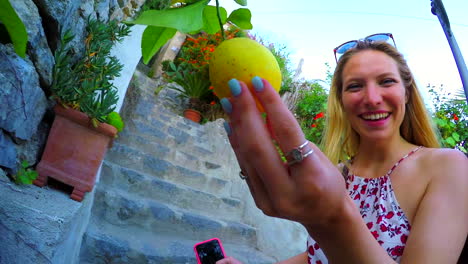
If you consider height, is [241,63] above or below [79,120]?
above

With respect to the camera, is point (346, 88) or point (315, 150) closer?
point (315, 150)

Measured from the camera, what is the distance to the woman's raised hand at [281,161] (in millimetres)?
493

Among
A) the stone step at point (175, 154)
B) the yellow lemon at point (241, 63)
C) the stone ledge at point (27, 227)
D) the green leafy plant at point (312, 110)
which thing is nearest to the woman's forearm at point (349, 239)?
the yellow lemon at point (241, 63)

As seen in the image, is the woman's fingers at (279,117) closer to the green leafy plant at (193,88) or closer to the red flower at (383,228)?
the red flower at (383,228)

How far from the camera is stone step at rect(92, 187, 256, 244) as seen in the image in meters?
2.57

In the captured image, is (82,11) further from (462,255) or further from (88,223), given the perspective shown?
(462,255)

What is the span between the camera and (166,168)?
346 cm

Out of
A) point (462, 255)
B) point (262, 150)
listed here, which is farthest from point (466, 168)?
point (262, 150)

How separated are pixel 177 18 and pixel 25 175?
1.29 meters

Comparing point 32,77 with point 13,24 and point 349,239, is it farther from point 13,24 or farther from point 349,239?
point 349,239

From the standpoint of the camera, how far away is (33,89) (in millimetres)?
1295

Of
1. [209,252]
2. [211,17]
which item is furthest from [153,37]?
[209,252]

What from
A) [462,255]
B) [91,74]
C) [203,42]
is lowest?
[462,255]

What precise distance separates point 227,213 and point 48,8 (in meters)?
2.63
